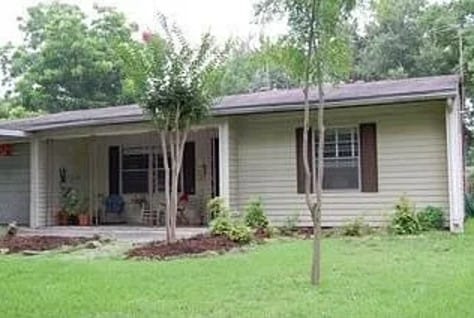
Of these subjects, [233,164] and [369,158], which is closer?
[369,158]

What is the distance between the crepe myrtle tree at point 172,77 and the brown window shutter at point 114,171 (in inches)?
245

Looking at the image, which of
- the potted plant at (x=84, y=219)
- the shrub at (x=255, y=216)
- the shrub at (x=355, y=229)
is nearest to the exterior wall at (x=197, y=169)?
the potted plant at (x=84, y=219)

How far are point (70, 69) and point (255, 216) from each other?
21.9 meters

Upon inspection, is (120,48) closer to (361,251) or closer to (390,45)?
(361,251)

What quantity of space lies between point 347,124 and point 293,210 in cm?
218

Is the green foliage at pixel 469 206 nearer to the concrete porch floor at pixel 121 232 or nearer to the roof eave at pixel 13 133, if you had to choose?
the concrete porch floor at pixel 121 232

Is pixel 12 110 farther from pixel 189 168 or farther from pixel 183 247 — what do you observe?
pixel 183 247

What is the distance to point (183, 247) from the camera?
1074cm

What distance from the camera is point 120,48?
11.3 meters

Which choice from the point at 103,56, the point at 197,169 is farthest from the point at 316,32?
the point at 103,56

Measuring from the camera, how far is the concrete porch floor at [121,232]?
1352 cm

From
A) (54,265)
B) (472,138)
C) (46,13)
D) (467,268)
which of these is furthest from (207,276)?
(46,13)

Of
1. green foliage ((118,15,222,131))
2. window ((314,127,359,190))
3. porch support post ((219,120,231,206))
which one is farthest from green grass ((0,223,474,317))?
porch support post ((219,120,231,206))

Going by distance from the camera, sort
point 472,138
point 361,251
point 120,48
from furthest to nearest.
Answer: point 472,138
point 120,48
point 361,251
